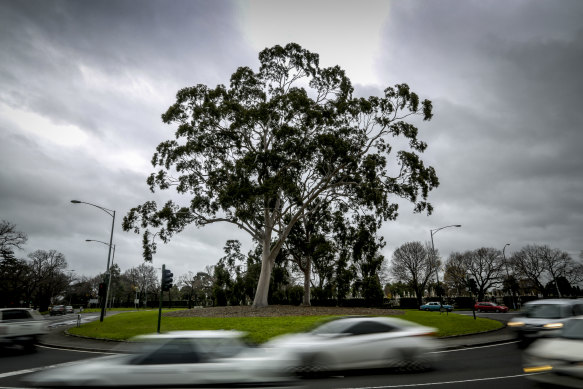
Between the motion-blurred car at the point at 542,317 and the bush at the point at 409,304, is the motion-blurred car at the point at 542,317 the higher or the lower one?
the higher one

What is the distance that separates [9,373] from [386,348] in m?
9.82

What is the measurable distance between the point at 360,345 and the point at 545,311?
8.27m

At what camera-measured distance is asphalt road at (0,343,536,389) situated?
709cm

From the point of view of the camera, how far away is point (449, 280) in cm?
7388

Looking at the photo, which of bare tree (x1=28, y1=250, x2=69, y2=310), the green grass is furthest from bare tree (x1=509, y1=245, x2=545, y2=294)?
bare tree (x1=28, y1=250, x2=69, y2=310)

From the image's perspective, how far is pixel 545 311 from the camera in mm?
11938

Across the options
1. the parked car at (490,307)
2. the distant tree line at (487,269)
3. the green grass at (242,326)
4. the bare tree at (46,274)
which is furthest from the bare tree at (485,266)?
the bare tree at (46,274)

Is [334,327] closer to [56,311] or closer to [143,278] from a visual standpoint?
[56,311]

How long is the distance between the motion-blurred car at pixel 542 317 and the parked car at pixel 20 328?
1824cm

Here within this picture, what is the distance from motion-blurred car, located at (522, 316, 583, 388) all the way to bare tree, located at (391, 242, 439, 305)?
6424 centimetres

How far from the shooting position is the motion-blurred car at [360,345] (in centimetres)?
770

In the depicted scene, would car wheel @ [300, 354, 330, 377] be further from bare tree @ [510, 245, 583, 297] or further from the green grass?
bare tree @ [510, 245, 583, 297]

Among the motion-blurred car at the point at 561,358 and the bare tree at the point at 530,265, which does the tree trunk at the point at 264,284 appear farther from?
the bare tree at the point at 530,265

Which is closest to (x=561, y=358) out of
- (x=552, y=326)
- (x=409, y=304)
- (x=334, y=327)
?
(x=334, y=327)
